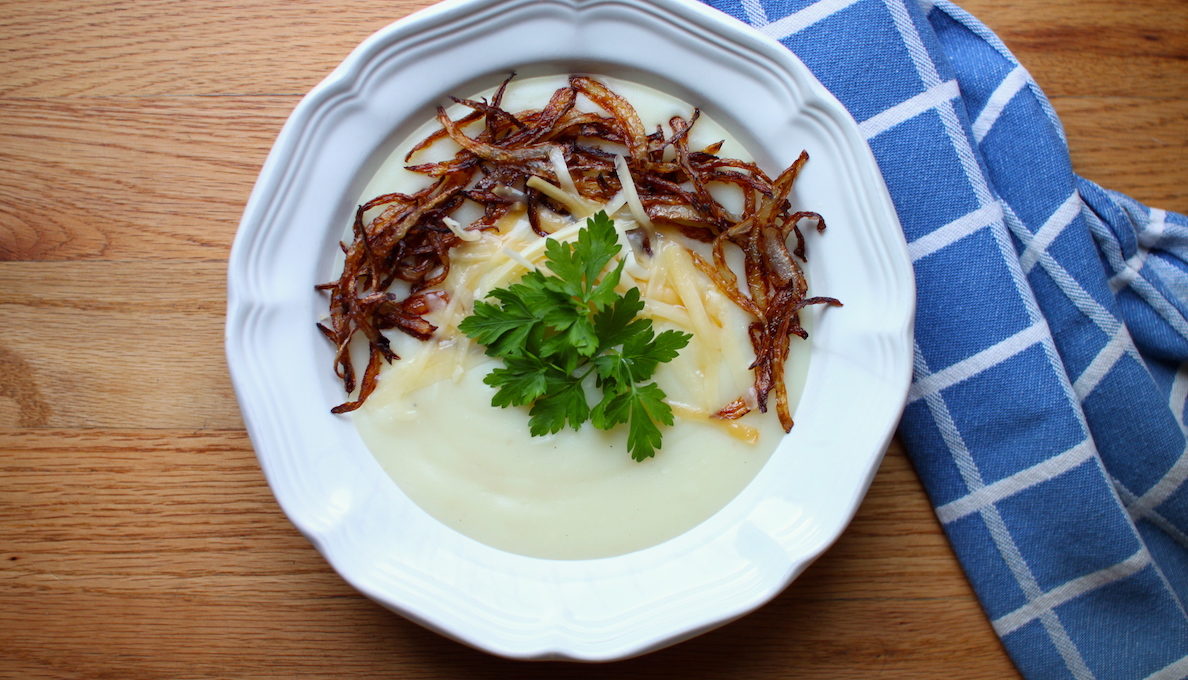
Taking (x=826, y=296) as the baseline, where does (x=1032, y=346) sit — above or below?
below

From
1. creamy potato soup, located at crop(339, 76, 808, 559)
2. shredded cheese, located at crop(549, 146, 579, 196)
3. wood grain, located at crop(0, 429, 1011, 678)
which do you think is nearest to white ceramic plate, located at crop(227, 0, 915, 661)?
creamy potato soup, located at crop(339, 76, 808, 559)

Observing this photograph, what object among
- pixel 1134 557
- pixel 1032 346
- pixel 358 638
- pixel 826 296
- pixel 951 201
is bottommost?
pixel 358 638

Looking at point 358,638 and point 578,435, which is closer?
point 578,435

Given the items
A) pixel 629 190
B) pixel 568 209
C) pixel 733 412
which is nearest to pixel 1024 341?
pixel 733 412

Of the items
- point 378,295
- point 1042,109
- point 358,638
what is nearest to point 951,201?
point 1042,109

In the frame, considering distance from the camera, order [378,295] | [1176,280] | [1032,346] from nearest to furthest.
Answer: [378,295] < [1032,346] < [1176,280]

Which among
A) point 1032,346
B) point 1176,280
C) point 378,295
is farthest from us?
point 1176,280

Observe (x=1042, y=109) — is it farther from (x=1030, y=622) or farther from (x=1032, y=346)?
(x=1030, y=622)
